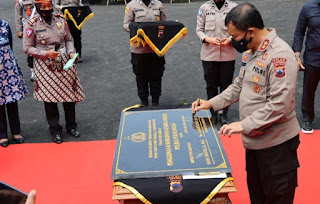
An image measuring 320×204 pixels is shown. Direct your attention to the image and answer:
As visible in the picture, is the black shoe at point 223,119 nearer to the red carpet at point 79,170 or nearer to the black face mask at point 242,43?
the red carpet at point 79,170

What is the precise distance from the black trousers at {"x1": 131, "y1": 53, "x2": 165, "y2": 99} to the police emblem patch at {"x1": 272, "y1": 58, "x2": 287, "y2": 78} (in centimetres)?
246

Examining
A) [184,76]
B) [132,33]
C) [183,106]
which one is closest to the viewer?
[183,106]

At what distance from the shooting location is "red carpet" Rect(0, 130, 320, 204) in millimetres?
2787

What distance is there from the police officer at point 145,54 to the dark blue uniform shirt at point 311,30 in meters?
1.55

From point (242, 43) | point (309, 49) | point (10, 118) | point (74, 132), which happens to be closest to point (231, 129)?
point (242, 43)

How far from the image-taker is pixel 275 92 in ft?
5.56

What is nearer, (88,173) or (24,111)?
(88,173)

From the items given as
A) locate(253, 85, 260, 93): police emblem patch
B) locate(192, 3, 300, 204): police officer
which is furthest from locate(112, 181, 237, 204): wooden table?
locate(253, 85, 260, 93): police emblem patch

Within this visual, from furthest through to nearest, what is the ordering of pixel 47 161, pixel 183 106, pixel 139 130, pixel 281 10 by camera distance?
pixel 281 10 → pixel 47 161 → pixel 183 106 → pixel 139 130

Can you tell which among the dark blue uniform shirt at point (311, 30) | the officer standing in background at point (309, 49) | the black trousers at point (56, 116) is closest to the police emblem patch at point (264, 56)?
the officer standing in background at point (309, 49)

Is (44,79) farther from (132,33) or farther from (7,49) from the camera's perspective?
(132,33)

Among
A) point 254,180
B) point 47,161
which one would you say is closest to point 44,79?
point 47,161

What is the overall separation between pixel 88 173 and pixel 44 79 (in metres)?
1.08

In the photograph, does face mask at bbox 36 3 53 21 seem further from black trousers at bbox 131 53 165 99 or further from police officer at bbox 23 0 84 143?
black trousers at bbox 131 53 165 99
